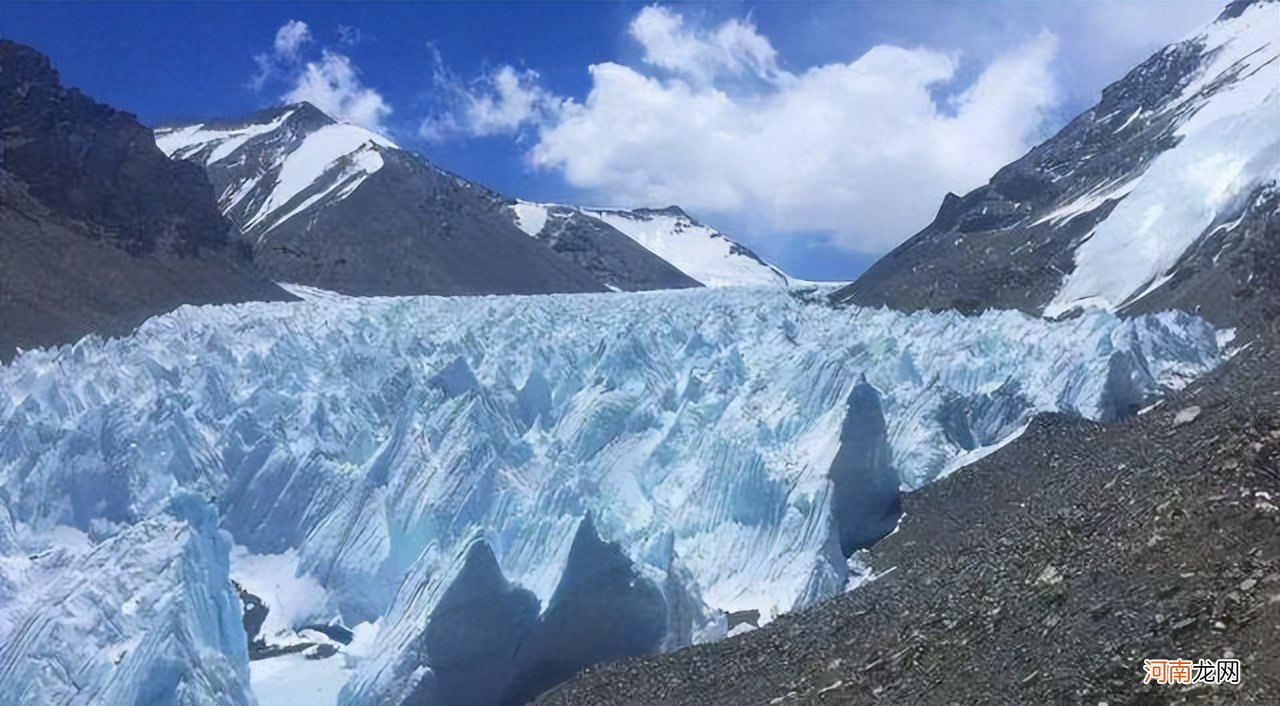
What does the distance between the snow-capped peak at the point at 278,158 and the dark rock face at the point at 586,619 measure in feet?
263

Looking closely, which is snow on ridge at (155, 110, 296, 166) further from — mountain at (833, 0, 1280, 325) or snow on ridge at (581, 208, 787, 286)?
mountain at (833, 0, 1280, 325)

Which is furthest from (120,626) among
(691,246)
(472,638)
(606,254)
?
(691,246)

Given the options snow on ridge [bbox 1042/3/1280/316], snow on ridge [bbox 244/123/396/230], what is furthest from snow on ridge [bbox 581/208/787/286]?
snow on ridge [bbox 1042/3/1280/316]

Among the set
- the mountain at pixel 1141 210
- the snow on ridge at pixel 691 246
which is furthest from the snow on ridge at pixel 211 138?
the mountain at pixel 1141 210

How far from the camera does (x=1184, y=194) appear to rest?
41594 mm

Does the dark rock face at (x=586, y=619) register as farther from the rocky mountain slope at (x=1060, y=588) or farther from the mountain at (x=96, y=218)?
the mountain at (x=96, y=218)

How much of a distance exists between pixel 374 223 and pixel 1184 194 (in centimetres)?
5653

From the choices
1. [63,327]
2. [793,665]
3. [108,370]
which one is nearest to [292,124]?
[63,327]

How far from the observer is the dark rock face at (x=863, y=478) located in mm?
17578

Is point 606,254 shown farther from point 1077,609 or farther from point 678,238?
point 1077,609

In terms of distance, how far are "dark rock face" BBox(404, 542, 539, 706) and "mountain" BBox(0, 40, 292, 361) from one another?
33407 millimetres

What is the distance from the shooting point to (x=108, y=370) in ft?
69.7

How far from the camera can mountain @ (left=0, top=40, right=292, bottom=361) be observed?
153 ft

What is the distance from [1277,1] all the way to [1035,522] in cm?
5996
